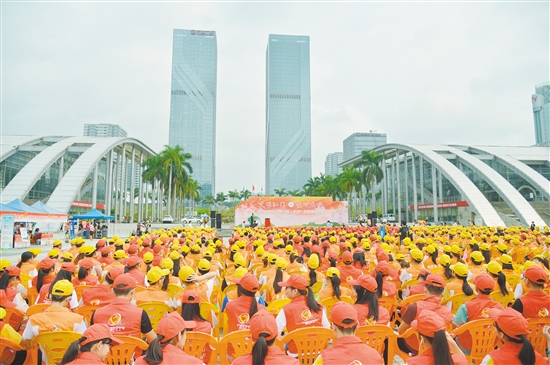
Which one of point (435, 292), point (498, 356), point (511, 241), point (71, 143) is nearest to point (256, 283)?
point (435, 292)

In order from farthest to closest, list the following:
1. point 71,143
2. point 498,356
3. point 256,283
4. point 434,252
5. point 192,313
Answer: point 71,143, point 434,252, point 256,283, point 192,313, point 498,356

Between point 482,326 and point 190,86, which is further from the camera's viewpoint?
point 190,86

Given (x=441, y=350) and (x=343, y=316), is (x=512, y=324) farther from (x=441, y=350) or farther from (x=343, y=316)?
(x=343, y=316)

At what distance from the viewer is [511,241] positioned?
10.5 metres

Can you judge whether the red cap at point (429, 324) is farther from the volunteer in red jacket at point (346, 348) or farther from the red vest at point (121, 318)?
the red vest at point (121, 318)

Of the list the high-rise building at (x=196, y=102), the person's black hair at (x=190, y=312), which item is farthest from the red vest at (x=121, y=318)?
the high-rise building at (x=196, y=102)

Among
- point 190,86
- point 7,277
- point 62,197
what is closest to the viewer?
point 7,277

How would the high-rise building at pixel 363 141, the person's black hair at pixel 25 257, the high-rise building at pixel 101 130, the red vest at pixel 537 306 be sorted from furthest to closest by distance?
the high-rise building at pixel 363 141, the high-rise building at pixel 101 130, the person's black hair at pixel 25 257, the red vest at pixel 537 306

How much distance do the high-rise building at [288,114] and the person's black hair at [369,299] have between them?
138857 millimetres

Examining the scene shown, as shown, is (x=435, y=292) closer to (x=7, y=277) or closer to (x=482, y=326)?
(x=482, y=326)

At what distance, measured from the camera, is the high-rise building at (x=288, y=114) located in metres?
145

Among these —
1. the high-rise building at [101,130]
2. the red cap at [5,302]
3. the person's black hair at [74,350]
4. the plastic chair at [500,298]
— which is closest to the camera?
the person's black hair at [74,350]

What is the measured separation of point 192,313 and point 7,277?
2.97 metres

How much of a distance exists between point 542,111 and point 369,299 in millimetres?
120098
